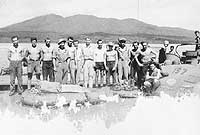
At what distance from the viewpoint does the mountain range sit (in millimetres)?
3416

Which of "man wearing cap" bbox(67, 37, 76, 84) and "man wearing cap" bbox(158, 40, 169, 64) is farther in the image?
"man wearing cap" bbox(158, 40, 169, 64)

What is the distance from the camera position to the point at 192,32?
3682mm

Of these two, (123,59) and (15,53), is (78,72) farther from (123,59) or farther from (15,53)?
(15,53)

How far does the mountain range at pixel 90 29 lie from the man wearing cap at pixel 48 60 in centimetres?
9

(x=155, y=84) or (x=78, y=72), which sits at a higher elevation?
(x=78, y=72)

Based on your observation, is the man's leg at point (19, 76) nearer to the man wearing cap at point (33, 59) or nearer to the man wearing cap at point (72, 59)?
the man wearing cap at point (33, 59)

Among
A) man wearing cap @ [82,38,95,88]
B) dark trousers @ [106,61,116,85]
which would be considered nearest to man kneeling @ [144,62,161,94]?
dark trousers @ [106,61,116,85]

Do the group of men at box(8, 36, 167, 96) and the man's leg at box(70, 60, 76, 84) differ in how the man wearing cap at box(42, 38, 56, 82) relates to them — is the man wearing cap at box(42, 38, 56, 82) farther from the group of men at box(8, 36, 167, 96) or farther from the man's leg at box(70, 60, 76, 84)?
the man's leg at box(70, 60, 76, 84)

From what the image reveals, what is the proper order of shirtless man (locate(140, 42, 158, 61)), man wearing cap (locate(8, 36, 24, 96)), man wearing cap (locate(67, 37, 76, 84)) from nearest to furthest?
man wearing cap (locate(8, 36, 24, 96)) → man wearing cap (locate(67, 37, 76, 84)) → shirtless man (locate(140, 42, 158, 61))

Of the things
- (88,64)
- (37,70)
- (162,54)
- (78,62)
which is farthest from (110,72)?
(37,70)

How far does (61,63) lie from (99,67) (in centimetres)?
38

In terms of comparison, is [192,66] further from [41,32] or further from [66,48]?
[41,32]

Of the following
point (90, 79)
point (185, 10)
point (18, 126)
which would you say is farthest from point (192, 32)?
point (18, 126)

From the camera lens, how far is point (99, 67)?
3578mm
